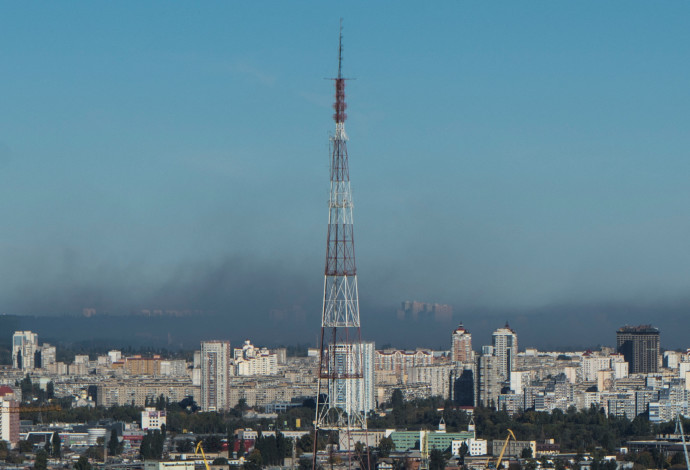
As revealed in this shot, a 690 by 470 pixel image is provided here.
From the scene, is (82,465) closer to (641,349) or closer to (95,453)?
(95,453)

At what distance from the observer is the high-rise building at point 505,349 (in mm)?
55188

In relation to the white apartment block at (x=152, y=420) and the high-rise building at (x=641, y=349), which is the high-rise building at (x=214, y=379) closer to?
the white apartment block at (x=152, y=420)

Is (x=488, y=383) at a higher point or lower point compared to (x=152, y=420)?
higher

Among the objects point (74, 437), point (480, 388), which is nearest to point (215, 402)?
point (480, 388)

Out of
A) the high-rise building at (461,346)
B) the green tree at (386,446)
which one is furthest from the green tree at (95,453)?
the high-rise building at (461,346)

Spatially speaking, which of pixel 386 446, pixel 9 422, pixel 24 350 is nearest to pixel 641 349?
pixel 24 350

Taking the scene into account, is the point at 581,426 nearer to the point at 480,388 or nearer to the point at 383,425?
the point at 383,425

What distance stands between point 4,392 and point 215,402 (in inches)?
455

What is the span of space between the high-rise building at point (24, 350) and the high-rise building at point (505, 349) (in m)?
22.8

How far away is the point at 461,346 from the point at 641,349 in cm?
820

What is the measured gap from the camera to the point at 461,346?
6500 centimetres

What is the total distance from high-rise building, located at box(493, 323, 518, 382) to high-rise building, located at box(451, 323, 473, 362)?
220cm

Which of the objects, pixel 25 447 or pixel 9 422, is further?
pixel 9 422

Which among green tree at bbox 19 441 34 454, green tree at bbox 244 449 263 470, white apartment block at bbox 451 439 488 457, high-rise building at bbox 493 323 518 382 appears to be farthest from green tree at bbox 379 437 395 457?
high-rise building at bbox 493 323 518 382
